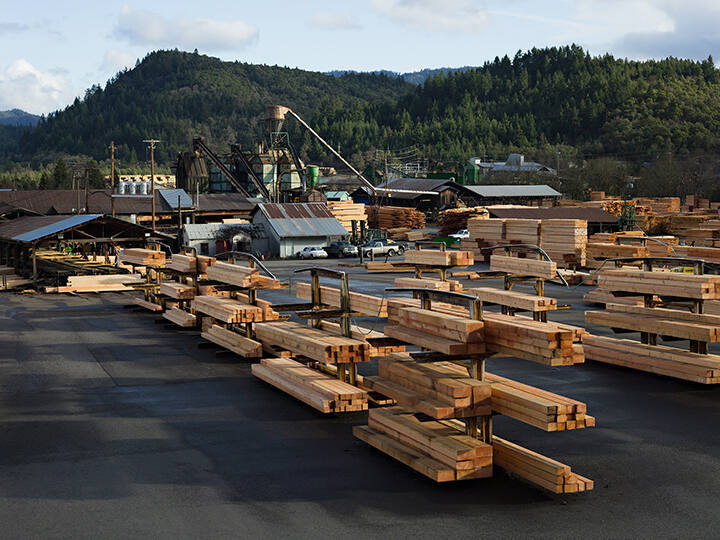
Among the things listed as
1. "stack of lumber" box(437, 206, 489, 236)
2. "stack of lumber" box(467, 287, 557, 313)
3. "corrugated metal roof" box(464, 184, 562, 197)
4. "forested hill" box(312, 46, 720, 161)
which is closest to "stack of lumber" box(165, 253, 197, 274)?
"stack of lumber" box(467, 287, 557, 313)

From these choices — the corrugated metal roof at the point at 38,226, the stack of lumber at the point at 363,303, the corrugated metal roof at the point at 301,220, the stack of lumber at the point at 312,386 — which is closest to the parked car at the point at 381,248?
the corrugated metal roof at the point at 301,220

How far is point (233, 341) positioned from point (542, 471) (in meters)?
11.4

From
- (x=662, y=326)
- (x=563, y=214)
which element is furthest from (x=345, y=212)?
(x=662, y=326)

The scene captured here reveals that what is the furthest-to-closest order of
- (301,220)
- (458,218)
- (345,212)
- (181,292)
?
(345,212) < (301,220) < (458,218) < (181,292)

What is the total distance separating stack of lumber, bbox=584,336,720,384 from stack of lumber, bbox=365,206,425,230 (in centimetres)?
5589

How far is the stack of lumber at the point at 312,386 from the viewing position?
13109 mm

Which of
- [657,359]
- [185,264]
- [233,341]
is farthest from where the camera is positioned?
[185,264]

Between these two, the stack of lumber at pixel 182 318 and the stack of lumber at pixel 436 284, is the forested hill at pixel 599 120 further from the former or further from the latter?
the stack of lumber at pixel 182 318

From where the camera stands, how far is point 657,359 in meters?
16.2

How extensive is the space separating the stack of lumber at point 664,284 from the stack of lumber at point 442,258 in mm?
5636

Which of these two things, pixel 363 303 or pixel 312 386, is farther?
pixel 363 303

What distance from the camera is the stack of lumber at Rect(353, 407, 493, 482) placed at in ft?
31.6

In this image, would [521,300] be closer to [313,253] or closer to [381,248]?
[381,248]

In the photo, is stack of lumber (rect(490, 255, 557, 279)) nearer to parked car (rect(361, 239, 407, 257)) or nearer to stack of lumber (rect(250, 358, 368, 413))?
stack of lumber (rect(250, 358, 368, 413))
